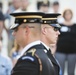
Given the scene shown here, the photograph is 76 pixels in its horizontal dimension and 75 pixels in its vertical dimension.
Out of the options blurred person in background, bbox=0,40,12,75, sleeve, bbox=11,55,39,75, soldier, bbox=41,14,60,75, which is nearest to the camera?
sleeve, bbox=11,55,39,75

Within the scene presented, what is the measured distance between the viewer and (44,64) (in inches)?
151

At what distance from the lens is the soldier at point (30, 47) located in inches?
146

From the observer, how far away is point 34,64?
373cm

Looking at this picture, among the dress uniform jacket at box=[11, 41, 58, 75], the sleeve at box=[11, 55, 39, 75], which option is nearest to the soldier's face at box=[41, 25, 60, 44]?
the dress uniform jacket at box=[11, 41, 58, 75]

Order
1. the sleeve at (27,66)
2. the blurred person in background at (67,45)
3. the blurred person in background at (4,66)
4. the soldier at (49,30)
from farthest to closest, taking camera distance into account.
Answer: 1. the blurred person in background at (67,45)
2. the blurred person in background at (4,66)
3. the soldier at (49,30)
4. the sleeve at (27,66)

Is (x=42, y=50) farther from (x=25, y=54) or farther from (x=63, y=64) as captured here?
(x=63, y=64)

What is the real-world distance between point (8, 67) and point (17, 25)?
5.07 ft

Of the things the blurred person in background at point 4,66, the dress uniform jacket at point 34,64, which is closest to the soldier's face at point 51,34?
the blurred person in background at point 4,66

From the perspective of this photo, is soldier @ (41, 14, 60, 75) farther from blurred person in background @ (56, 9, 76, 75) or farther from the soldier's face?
blurred person in background @ (56, 9, 76, 75)

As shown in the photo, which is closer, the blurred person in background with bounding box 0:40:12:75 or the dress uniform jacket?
the dress uniform jacket

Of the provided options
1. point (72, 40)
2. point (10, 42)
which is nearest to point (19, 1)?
point (10, 42)

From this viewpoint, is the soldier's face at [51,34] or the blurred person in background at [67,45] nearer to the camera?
the soldier's face at [51,34]

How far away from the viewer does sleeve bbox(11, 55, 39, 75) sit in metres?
3.67

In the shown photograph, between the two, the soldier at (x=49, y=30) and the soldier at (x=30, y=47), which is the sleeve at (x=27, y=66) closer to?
the soldier at (x=30, y=47)
